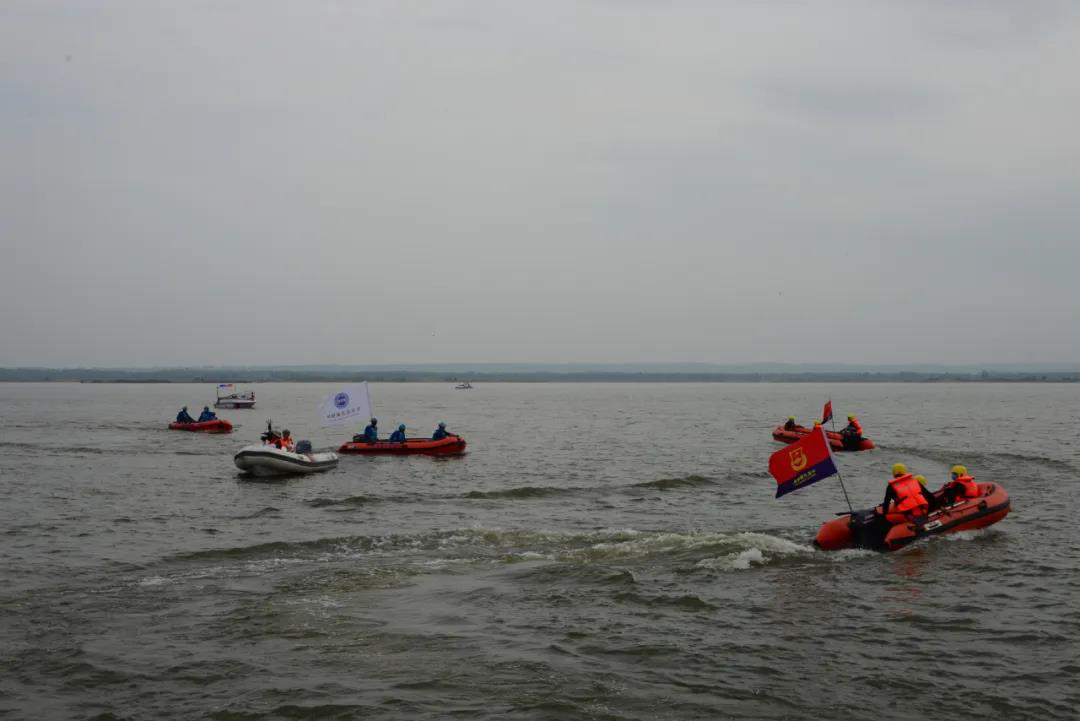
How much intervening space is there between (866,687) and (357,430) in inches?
2239

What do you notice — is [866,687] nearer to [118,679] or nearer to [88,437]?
[118,679]

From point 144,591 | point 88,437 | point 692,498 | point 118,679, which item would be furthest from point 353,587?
point 88,437

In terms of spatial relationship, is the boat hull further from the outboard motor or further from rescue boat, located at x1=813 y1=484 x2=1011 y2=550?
the outboard motor

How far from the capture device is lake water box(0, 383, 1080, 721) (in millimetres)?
9953

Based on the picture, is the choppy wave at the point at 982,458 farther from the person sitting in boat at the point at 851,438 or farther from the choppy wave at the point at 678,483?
the choppy wave at the point at 678,483

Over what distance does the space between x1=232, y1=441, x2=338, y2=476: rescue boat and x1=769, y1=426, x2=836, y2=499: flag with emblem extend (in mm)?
19586

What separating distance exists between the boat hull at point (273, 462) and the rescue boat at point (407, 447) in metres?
5.16

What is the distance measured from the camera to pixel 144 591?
46.8 ft

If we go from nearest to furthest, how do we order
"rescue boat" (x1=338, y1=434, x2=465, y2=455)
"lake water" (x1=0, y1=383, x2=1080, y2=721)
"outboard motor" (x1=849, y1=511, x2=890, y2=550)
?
"lake water" (x1=0, y1=383, x2=1080, y2=721), "outboard motor" (x1=849, y1=511, x2=890, y2=550), "rescue boat" (x1=338, y1=434, x2=465, y2=455)

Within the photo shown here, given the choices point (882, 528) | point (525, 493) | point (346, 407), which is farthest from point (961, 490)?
point (346, 407)

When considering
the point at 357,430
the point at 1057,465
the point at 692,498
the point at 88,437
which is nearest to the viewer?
the point at 692,498

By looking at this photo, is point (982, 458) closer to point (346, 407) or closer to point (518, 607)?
point (346, 407)

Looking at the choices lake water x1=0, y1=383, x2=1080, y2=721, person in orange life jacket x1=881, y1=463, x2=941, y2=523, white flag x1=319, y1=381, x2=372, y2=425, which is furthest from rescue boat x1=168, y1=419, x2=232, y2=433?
person in orange life jacket x1=881, y1=463, x2=941, y2=523

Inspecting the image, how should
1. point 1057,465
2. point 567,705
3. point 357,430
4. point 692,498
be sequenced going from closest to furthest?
1. point 567,705
2. point 692,498
3. point 1057,465
4. point 357,430
